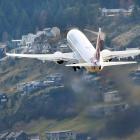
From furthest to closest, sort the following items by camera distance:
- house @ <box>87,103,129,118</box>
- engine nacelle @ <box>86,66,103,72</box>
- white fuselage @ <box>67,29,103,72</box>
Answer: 1. house @ <box>87,103,129,118</box>
2. white fuselage @ <box>67,29,103,72</box>
3. engine nacelle @ <box>86,66,103,72</box>

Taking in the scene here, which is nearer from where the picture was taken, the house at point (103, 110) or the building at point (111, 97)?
the building at point (111, 97)

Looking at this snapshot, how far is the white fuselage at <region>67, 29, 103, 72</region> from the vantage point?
15362cm

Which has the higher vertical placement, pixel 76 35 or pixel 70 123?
pixel 76 35

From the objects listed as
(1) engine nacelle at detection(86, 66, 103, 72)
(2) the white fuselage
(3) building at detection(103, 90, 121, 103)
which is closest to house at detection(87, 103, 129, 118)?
(3) building at detection(103, 90, 121, 103)

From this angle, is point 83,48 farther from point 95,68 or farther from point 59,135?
point 59,135

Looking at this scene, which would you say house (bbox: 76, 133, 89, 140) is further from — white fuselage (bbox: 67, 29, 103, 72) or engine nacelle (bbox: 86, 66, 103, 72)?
engine nacelle (bbox: 86, 66, 103, 72)

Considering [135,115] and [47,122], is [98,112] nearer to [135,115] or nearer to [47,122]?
[135,115]

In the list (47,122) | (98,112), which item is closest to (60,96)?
(47,122)

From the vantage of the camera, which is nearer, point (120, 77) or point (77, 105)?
point (120, 77)

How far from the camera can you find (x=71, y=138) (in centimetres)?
19650

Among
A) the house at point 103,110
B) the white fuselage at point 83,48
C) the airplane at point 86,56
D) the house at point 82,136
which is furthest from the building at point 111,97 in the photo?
the airplane at point 86,56

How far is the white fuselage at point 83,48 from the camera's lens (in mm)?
153625

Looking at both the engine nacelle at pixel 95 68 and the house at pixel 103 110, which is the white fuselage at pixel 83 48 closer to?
the engine nacelle at pixel 95 68

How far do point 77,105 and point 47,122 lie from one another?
88.7 feet
